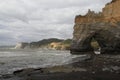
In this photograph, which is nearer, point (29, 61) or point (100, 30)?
point (29, 61)

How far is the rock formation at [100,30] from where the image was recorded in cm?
5769

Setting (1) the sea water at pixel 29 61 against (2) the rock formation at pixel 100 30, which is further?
(2) the rock formation at pixel 100 30

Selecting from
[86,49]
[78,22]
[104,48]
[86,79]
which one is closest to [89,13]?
[78,22]

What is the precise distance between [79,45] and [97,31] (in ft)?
31.3

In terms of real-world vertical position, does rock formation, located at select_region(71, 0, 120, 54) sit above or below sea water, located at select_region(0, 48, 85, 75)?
above

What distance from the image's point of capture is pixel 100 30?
61.4 m

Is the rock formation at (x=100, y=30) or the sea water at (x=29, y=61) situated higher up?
the rock formation at (x=100, y=30)

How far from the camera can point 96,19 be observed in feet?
216

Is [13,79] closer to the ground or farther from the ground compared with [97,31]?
closer to the ground

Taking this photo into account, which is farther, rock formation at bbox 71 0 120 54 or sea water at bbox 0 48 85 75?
rock formation at bbox 71 0 120 54

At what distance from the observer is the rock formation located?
57.7 metres

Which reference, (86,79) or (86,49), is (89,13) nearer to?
(86,49)

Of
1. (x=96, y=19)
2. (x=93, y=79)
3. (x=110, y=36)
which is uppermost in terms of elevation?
(x=96, y=19)

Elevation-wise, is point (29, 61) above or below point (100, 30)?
below
